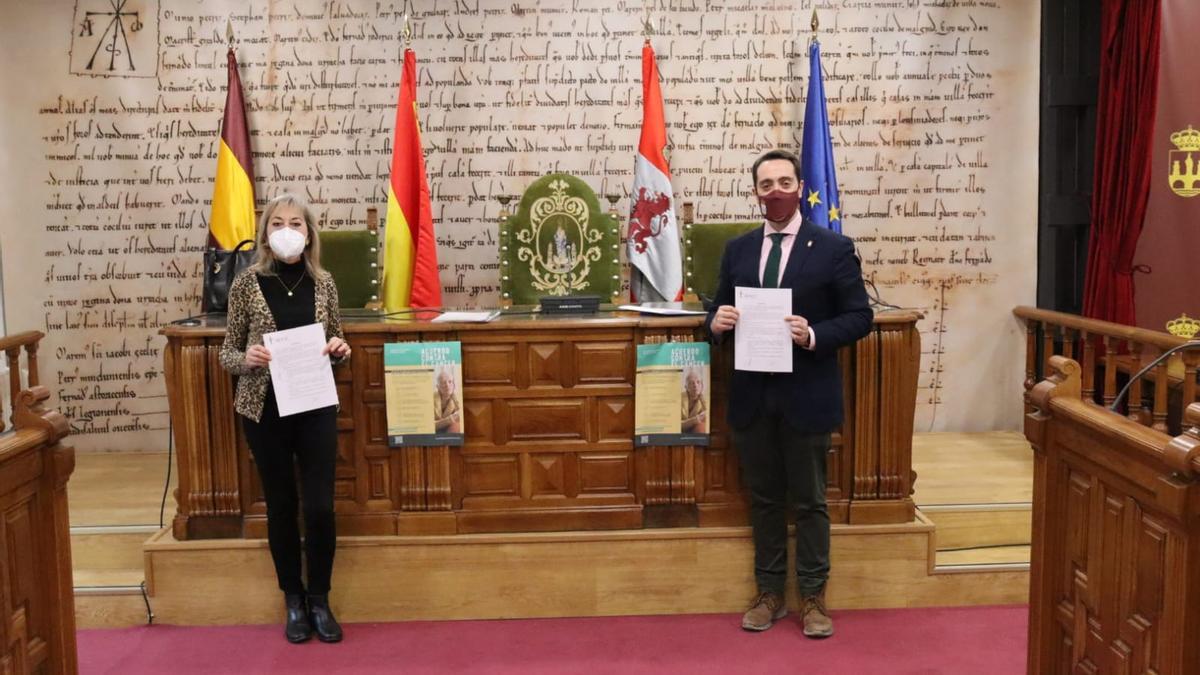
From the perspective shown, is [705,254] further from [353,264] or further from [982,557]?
[982,557]

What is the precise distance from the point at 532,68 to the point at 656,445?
2580 millimetres

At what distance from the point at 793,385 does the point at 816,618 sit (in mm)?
806

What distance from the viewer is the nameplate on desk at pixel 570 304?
3.74 meters

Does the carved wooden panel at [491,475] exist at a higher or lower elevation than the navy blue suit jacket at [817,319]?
lower

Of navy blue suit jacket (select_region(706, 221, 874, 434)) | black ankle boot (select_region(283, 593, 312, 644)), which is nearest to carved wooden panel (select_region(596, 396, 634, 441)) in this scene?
navy blue suit jacket (select_region(706, 221, 874, 434))

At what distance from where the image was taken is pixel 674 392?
350cm

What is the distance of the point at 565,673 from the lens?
3.10 meters

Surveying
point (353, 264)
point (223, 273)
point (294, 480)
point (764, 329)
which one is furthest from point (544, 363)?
point (353, 264)

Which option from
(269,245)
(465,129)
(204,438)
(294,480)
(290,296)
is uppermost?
(465,129)

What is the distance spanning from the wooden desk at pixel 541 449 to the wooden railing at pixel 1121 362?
695mm

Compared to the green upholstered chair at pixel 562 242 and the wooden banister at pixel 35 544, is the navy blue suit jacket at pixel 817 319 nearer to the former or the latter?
the green upholstered chair at pixel 562 242

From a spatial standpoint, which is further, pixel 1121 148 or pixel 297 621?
pixel 1121 148

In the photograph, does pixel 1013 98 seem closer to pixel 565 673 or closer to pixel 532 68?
pixel 532 68

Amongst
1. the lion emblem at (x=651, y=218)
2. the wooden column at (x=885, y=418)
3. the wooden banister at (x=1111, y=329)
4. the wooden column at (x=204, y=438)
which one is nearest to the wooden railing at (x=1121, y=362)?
the wooden banister at (x=1111, y=329)
